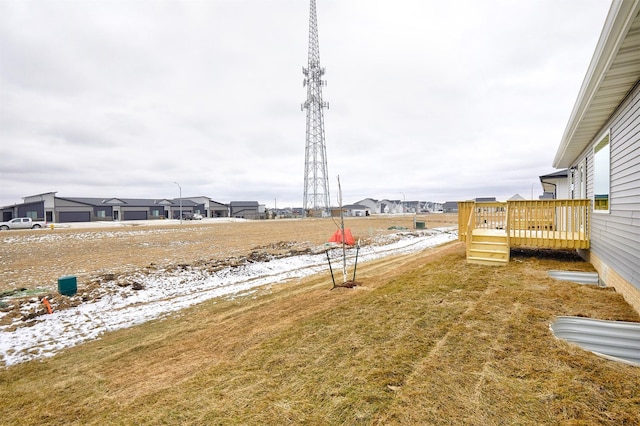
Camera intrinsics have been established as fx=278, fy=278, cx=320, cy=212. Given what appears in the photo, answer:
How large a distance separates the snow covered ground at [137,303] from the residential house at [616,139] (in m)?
5.74

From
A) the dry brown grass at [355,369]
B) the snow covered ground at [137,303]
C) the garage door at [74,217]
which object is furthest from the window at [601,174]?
the garage door at [74,217]

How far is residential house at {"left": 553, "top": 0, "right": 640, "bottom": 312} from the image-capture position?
10.8 ft

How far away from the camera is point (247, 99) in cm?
3253

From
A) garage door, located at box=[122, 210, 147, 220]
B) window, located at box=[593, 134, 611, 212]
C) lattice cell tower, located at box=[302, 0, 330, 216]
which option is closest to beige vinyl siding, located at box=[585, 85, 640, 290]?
window, located at box=[593, 134, 611, 212]

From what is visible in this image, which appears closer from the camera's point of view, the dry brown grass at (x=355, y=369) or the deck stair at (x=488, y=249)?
the dry brown grass at (x=355, y=369)

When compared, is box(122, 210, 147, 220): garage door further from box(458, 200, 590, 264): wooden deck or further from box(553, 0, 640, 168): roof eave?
box(553, 0, 640, 168): roof eave

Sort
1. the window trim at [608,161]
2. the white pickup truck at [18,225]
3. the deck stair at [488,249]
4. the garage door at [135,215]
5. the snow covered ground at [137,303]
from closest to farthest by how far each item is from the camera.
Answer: the snow covered ground at [137,303], the window trim at [608,161], the deck stair at [488,249], the white pickup truck at [18,225], the garage door at [135,215]

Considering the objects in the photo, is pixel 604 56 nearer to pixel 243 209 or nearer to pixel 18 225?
pixel 18 225

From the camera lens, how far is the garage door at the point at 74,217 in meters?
46.9

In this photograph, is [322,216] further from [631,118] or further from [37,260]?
[631,118]

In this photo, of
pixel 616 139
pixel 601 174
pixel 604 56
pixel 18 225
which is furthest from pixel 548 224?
pixel 18 225

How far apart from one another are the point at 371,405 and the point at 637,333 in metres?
3.36

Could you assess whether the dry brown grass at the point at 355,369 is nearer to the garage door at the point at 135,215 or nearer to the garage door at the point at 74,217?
Answer: the garage door at the point at 74,217

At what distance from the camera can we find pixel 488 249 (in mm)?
8109
